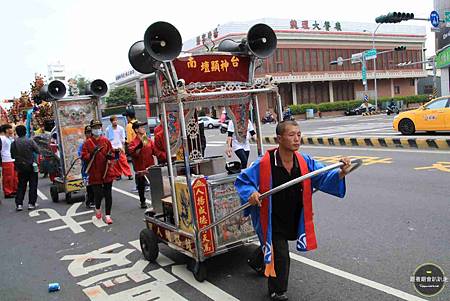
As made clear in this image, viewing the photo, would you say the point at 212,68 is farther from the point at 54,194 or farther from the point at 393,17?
the point at 393,17

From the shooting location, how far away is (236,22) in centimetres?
4391

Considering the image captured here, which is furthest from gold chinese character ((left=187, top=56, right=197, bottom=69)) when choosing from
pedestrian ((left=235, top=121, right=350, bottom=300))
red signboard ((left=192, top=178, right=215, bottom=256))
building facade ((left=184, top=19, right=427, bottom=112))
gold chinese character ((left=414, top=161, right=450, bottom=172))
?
building facade ((left=184, top=19, right=427, bottom=112))

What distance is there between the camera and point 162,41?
4.07 meters

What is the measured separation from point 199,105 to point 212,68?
55cm

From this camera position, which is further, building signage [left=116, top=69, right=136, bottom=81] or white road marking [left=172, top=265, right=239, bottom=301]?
building signage [left=116, top=69, right=136, bottom=81]

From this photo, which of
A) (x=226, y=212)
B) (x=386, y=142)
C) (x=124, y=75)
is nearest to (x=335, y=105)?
(x=124, y=75)

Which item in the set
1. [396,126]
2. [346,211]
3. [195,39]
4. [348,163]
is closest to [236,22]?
[195,39]

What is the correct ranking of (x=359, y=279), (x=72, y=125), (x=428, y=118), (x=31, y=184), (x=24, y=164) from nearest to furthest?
(x=359, y=279), (x=24, y=164), (x=31, y=184), (x=72, y=125), (x=428, y=118)

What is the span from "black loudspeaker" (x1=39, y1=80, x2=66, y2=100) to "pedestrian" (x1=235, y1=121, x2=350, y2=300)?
6.70 meters

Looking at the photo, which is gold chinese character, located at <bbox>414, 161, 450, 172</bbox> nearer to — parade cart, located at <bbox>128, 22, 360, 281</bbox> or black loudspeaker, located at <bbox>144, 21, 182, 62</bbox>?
parade cart, located at <bbox>128, 22, 360, 281</bbox>

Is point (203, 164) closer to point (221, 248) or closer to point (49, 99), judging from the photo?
point (221, 248)

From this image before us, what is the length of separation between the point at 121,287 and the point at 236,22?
4213 cm

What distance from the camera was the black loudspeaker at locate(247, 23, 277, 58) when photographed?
14.6 feet

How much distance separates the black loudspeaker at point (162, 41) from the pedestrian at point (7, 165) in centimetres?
723
